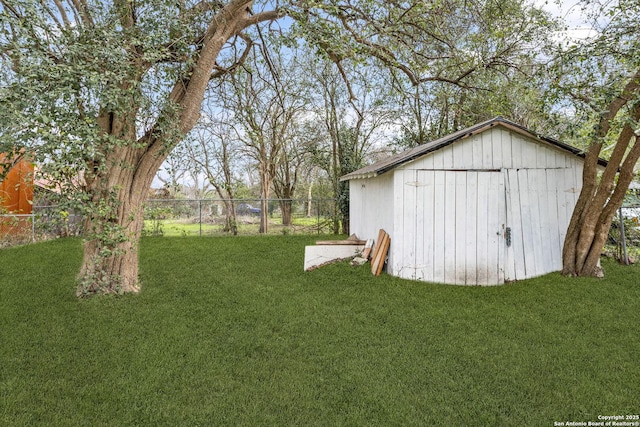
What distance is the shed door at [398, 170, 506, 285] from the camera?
592 centimetres

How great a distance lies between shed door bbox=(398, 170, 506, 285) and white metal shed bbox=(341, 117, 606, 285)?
0.02 m

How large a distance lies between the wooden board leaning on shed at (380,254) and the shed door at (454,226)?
1.42 ft

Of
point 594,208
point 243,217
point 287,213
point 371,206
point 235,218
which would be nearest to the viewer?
point 594,208

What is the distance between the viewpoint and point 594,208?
562cm

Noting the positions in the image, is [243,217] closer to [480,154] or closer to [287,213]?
[287,213]

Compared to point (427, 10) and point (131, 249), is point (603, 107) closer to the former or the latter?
point (427, 10)

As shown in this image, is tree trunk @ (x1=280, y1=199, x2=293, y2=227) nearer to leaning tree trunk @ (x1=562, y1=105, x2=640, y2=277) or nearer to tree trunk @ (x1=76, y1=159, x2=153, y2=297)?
tree trunk @ (x1=76, y1=159, x2=153, y2=297)

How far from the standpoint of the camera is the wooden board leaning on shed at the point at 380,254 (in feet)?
20.9

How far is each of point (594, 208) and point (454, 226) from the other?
2257 mm

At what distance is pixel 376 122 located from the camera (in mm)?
13883

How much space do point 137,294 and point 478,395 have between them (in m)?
4.82

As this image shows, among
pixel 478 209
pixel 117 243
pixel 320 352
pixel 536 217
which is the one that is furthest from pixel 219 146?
pixel 320 352

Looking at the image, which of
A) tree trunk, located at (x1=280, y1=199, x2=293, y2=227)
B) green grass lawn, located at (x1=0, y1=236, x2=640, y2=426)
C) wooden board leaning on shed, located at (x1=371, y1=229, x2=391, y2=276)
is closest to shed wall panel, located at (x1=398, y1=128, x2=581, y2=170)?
wooden board leaning on shed, located at (x1=371, y1=229, x2=391, y2=276)

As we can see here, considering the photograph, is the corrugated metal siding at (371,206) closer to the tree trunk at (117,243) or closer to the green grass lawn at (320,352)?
the green grass lawn at (320,352)
